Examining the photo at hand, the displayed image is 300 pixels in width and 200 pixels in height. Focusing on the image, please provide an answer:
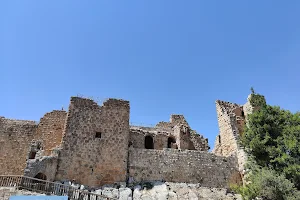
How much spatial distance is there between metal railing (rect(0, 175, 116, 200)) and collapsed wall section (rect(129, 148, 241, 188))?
16.1 ft

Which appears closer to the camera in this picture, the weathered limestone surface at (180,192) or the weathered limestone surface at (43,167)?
the weathered limestone surface at (43,167)

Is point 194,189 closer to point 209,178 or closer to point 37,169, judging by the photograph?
point 209,178

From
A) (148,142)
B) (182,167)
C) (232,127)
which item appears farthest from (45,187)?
(232,127)

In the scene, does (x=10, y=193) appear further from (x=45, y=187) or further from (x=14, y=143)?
(x=14, y=143)

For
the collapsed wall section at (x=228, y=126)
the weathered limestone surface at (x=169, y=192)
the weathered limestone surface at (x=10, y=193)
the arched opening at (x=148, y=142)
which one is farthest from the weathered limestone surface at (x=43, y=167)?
the collapsed wall section at (x=228, y=126)

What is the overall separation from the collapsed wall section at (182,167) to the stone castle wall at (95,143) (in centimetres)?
118

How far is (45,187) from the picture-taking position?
1945 cm

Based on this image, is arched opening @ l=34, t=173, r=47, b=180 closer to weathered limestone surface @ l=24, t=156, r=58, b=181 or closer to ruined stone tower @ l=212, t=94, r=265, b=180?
weathered limestone surface @ l=24, t=156, r=58, b=181

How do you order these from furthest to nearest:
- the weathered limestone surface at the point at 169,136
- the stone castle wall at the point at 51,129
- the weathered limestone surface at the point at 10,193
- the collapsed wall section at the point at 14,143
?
the weathered limestone surface at the point at 169,136 < the stone castle wall at the point at 51,129 < the collapsed wall section at the point at 14,143 < the weathered limestone surface at the point at 10,193

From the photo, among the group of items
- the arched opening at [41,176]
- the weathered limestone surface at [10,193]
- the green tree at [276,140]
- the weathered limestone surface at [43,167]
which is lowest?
the weathered limestone surface at [10,193]

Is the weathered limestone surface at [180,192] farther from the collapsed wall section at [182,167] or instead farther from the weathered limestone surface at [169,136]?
the weathered limestone surface at [169,136]

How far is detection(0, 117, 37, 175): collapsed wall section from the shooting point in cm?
2439

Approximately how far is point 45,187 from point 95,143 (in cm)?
554

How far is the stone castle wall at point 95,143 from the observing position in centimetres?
2261
